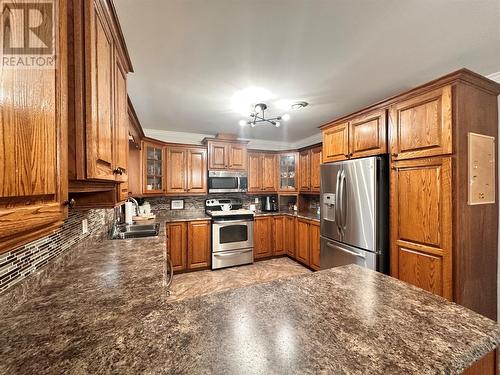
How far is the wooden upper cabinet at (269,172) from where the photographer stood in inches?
172

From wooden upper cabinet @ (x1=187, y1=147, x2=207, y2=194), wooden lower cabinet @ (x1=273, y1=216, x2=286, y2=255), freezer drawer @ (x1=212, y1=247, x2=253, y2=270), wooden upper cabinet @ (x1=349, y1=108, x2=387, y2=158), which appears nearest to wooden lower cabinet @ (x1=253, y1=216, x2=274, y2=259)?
wooden lower cabinet @ (x1=273, y1=216, x2=286, y2=255)

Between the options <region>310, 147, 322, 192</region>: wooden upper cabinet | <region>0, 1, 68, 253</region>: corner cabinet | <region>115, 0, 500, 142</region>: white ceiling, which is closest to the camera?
<region>0, 1, 68, 253</region>: corner cabinet

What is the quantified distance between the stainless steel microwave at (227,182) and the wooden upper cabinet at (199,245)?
2.32ft

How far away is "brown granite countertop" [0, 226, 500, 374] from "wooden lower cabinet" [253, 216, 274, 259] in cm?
291

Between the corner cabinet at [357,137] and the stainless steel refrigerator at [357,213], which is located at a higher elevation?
the corner cabinet at [357,137]

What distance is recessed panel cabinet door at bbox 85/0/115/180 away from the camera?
77 cm

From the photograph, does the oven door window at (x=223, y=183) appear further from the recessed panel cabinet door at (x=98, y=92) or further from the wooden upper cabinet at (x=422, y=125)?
the recessed panel cabinet door at (x=98, y=92)

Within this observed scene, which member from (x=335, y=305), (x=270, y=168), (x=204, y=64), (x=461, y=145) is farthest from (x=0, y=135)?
(x=270, y=168)

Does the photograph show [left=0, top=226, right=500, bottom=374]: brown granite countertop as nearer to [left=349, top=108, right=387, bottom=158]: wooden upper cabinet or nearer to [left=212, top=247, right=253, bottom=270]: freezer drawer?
[left=349, top=108, right=387, bottom=158]: wooden upper cabinet

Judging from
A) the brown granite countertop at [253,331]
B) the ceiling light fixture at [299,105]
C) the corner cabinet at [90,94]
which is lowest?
the brown granite countertop at [253,331]

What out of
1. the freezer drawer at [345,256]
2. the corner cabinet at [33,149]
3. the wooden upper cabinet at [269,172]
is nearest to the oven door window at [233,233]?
the wooden upper cabinet at [269,172]

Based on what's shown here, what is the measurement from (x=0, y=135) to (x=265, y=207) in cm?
422

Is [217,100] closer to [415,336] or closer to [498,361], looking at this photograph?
[415,336]

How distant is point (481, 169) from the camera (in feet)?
5.47
